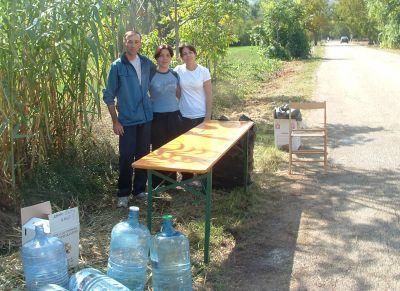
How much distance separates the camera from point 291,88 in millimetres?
15906

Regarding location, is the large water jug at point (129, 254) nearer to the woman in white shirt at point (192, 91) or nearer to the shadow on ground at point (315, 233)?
the shadow on ground at point (315, 233)

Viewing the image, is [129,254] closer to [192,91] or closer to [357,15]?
[192,91]

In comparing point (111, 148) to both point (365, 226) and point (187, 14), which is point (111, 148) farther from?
point (187, 14)

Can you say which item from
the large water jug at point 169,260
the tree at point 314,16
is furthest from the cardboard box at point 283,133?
the tree at point 314,16

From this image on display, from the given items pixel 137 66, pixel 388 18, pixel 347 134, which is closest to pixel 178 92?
pixel 137 66

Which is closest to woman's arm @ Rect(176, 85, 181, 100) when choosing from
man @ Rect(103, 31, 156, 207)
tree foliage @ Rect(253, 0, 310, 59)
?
man @ Rect(103, 31, 156, 207)

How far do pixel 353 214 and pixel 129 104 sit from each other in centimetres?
253

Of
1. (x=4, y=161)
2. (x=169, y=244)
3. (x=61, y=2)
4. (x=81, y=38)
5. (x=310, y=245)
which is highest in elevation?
(x=61, y=2)

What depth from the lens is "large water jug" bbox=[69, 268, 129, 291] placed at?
294 centimetres

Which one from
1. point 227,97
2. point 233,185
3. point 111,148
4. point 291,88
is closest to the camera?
point 233,185

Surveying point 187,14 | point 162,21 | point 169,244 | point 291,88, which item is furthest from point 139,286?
point 291,88

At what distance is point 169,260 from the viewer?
3.48 m

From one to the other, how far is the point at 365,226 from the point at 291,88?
37.6ft

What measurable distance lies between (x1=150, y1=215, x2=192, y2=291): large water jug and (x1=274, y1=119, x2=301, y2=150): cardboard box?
4.31 meters
